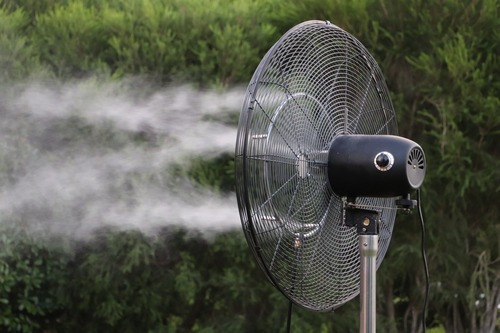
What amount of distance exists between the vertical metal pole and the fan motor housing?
0.14m

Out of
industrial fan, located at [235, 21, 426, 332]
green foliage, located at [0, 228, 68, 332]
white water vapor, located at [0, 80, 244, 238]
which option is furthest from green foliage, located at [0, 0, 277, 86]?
industrial fan, located at [235, 21, 426, 332]

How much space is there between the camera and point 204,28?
18.1 feet

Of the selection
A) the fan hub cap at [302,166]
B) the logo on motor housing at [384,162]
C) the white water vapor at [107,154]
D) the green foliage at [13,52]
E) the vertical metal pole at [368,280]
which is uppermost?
the logo on motor housing at [384,162]

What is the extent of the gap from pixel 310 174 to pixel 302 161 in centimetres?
4

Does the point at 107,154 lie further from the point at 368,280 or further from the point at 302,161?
the point at 368,280

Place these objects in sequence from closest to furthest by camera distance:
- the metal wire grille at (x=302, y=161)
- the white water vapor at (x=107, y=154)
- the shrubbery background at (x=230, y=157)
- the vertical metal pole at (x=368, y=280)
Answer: the metal wire grille at (x=302, y=161) < the vertical metal pole at (x=368, y=280) < the white water vapor at (x=107, y=154) < the shrubbery background at (x=230, y=157)

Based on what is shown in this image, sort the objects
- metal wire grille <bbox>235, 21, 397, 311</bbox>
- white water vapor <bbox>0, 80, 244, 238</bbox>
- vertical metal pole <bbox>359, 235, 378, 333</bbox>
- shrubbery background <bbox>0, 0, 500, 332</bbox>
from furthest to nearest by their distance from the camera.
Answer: shrubbery background <bbox>0, 0, 500, 332</bbox>, white water vapor <bbox>0, 80, 244, 238</bbox>, vertical metal pole <bbox>359, 235, 378, 333</bbox>, metal wire grille <bbox>235, 21, 397, 311</bbox>

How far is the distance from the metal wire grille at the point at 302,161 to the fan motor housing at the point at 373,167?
6 cm

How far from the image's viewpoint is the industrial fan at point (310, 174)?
2545mm

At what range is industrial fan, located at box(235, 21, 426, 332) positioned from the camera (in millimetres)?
2545

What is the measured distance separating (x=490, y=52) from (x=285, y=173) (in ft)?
9.84

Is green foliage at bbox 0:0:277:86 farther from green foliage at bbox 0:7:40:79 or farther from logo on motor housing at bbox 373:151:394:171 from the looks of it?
logo on motor housing at bbox 373:151:394:171

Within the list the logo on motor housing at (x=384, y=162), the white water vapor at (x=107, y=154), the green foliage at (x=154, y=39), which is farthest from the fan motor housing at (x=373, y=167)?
the green foliage at (x=154, y=39)

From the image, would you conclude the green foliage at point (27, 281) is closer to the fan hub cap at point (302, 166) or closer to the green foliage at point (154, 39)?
the green foliage at point (154, 39)
